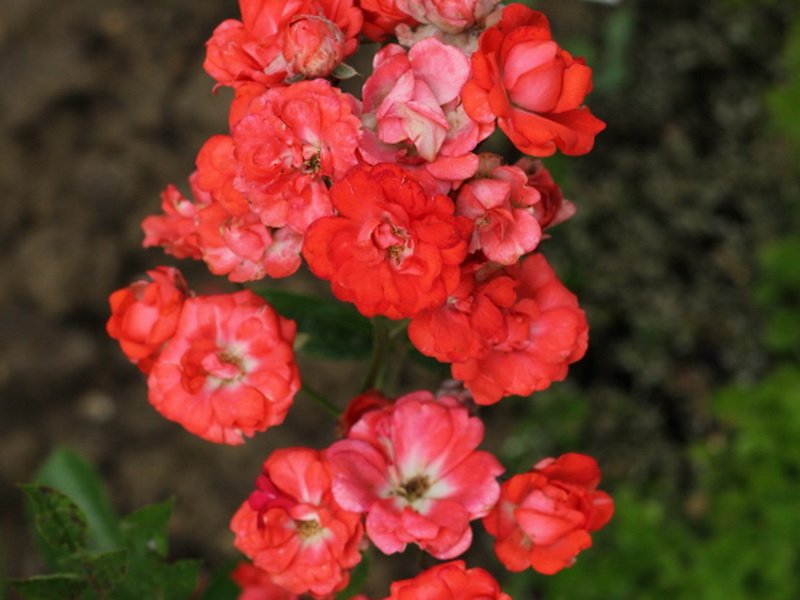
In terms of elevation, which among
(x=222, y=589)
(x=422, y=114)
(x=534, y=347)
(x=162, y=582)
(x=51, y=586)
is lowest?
(x=222, y=589)

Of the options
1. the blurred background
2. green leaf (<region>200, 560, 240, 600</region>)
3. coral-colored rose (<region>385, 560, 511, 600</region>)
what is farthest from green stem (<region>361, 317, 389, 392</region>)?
the blurred background

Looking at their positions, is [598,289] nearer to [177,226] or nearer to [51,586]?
[177,226]

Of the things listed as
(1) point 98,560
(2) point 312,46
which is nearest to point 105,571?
(1) point 98,560

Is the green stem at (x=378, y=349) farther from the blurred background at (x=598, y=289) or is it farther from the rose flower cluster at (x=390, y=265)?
the blurred background at (x=598, y=289)

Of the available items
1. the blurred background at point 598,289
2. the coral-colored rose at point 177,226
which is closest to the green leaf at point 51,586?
the coral-colored rose at point 177,226

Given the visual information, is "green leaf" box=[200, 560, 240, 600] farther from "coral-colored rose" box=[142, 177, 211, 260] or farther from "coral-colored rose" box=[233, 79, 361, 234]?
"coral-colored rose" box=[233, 79, 361, 234]

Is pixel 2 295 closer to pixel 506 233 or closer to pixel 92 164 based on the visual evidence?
pixel 92 164
